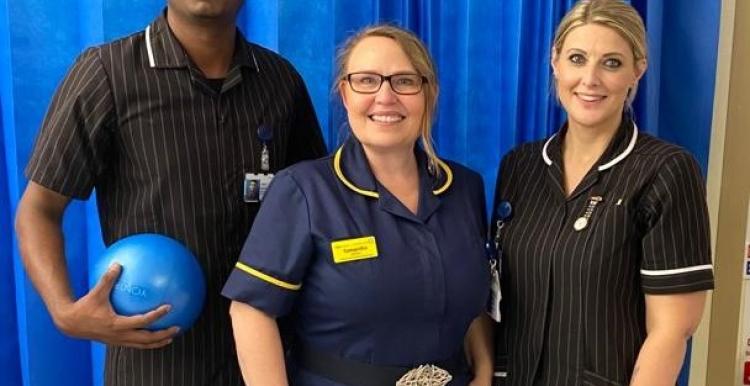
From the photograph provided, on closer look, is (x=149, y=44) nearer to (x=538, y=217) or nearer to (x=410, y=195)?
(x=410, y=195)

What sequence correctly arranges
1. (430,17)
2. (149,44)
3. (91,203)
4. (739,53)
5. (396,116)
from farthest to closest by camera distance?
(739,53) → (430,17) → (91,203) → (149,44) → (396,116)

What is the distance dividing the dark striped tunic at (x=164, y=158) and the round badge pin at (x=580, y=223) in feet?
2.27

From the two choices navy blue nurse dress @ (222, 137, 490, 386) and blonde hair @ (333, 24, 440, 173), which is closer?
navy blue nurse dress @ (222, 137, 490, 386)

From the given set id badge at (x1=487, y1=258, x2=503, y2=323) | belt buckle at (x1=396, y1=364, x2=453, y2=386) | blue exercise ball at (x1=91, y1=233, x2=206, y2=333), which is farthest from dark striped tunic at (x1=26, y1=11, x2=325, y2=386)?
id badge at (x1=487, y1=258, x2=503, y2=323)

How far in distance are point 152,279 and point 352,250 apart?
0.37 m

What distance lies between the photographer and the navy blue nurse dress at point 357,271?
4.21ft

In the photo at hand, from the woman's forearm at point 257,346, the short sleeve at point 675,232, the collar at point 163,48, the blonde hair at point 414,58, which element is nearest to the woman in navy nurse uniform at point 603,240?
the short sleeve at point 675,232

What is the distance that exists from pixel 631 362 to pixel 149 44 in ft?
3.97

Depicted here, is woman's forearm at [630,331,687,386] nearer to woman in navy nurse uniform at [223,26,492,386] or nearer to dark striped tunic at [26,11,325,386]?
woman in navy nurse uniform at [223,26,492,386]

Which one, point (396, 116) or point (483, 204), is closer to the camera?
point (396, 116)

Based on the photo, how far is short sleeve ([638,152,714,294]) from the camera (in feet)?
4.41

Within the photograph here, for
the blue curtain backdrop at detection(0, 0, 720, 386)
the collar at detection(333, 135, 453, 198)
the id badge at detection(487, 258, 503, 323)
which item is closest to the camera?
the collar at detection(333, 135, 453, 198)

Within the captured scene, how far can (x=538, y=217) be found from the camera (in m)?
1.51

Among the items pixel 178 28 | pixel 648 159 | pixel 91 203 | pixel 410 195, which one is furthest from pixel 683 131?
pixel 91 203
